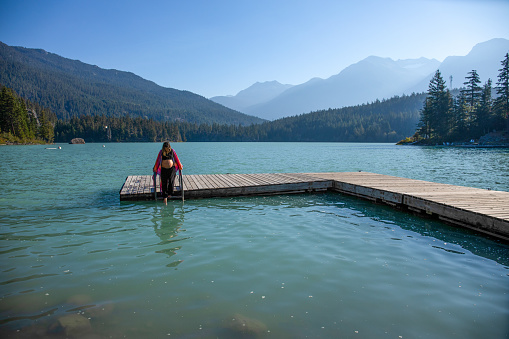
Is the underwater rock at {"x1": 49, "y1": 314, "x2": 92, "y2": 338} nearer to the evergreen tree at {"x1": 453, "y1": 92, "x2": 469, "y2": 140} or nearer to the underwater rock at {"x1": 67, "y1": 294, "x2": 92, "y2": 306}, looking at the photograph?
the underwater rock at {"x1": 67, "y1": 294, "x2": 92, "y2": 306}

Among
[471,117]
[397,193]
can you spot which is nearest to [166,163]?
[397,193]

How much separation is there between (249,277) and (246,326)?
1.64m

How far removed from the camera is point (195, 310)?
196 inches

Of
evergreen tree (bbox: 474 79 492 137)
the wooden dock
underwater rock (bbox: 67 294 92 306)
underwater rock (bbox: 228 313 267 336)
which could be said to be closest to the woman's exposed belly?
the wooden dock

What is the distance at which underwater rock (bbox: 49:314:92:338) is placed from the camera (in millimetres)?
4371

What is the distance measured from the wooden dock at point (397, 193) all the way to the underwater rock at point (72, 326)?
8.25 metres

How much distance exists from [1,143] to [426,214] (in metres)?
110

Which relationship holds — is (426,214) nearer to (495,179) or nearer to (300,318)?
(300,318)

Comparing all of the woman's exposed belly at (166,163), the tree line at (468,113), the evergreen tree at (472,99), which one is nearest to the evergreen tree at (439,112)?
the tree line at (468,113)

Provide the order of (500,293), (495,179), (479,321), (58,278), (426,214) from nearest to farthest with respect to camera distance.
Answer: (479,321), (500,293), (58,278), (426,214), (495,179)

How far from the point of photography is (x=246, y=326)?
4.56m

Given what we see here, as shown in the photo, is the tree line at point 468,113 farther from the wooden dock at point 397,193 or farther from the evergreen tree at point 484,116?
the wooden dock at point 397,193

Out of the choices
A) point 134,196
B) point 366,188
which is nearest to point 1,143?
point 134,196

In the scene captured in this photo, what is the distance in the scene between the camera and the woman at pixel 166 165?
11.9 m
